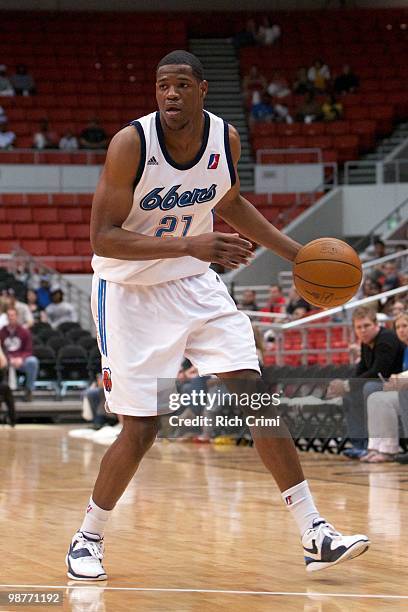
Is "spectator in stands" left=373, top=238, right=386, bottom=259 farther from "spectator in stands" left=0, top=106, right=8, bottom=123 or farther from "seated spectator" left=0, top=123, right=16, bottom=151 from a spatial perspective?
"spectator in stands" left=0, top=106, right=8, bottom=123

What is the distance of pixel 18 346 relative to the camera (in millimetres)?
15250

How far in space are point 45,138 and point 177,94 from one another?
1837 cm

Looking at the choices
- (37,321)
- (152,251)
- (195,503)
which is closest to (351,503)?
(195,503)

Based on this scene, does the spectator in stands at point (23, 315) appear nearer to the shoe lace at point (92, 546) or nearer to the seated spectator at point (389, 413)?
the seated spectator at point (389, 413)

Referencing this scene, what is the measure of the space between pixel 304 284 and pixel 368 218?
16306mm

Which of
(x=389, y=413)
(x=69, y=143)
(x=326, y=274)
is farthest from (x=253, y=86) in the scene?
(x=326, y=274)

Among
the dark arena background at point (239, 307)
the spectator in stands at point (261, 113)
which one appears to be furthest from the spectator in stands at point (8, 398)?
the spectator in stands at point (261, 113)

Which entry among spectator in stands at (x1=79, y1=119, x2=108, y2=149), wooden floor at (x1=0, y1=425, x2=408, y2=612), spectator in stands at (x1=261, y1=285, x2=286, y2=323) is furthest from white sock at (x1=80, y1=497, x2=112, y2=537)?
spectator in stands at (x1=79, y1=119, x2=108, y2=149)

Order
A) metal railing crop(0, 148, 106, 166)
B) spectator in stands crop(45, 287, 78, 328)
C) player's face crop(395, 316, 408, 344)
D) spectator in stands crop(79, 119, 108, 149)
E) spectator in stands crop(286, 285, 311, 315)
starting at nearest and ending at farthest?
1. player's face crop(395, 316, 408, 344)
2. spectator in stands crop(286, 285, 311, 315)
3. spectator in stands crop(45, 287, 78, 328)
4. metal railing crop(0, 148, 106, 166)
5. spectator in stands crop(79, 119, 108, 149)

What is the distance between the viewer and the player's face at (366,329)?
8711 mm

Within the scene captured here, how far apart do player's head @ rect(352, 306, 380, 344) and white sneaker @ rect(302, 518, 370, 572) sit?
4778 mm

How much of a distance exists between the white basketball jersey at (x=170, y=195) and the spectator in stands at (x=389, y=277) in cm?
950

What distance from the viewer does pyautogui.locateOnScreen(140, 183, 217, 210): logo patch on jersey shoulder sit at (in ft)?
13.1

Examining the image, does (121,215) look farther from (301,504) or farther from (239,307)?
(239,307)
